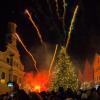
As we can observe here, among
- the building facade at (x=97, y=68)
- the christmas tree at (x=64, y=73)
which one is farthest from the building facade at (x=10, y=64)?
the building facade at (x=97, y=68)

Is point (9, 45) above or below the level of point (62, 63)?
above

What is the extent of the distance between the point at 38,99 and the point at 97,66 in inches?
3101

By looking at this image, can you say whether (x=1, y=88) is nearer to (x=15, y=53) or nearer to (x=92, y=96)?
(x=15, y=53)

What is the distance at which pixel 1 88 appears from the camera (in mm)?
50688

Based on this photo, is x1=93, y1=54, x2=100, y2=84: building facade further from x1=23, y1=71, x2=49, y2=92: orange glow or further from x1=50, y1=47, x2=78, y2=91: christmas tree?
x1=50, y1=47, x2=78, y2=91: christmas tree

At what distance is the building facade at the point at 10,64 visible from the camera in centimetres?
5262

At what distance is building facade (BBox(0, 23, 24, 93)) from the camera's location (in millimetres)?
52625

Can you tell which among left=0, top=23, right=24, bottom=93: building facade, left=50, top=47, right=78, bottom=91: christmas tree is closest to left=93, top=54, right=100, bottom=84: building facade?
left=0, top=23, right=24, bottom=93: building facade

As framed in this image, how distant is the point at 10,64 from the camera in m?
57.1

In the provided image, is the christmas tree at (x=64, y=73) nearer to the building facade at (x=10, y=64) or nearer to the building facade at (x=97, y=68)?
the building facade at (x=10, y=64)

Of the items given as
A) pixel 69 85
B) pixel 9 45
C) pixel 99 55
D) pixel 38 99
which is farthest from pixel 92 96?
pixel 99 55

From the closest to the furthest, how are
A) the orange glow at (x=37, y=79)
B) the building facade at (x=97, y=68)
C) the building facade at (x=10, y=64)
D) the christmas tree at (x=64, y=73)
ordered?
1. the christmas tree at (x=64, y=73)
2. the building facade at (x=10, y=64)
3. the orange glow at (x=37, y=79)
4. the building facade at (x=97, y=68)

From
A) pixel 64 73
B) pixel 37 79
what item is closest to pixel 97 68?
pixel 37 79

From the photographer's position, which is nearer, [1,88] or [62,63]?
[62,63]
